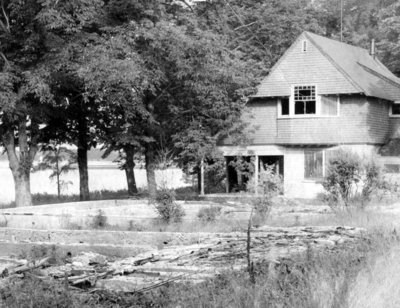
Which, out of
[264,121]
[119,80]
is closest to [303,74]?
[264,121]

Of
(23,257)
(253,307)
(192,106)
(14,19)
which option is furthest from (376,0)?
(253,307)

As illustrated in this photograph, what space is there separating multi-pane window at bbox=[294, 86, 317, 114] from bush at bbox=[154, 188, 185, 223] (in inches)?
669

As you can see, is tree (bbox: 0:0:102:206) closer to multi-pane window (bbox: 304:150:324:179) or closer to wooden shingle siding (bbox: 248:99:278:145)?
wooden shingle siding (bbox: 248:99:278:145)

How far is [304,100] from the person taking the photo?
3556cm

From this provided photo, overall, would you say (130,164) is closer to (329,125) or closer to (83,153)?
(83,153)

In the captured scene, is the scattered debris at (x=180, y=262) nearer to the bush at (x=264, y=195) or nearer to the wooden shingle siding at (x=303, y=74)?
the bush at (x=264, y=195)

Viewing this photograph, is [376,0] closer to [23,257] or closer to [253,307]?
[23,257]

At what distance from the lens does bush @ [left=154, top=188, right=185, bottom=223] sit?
19500 millimetres

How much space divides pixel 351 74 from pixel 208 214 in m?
17.8

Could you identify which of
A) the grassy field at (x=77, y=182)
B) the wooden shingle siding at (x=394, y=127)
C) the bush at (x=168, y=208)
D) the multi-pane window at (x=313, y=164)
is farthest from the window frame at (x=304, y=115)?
the bush at (x=168, y=208)

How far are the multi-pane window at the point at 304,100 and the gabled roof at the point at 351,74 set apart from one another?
2.33 ft

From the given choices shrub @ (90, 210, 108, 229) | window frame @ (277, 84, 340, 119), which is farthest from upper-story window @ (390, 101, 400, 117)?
shrub @ (90, 210, 108, 229)

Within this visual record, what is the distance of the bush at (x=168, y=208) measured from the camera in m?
19.5

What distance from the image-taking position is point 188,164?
35969 mm
